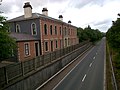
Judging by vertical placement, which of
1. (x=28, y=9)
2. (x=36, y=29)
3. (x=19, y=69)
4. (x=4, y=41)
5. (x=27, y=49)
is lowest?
(x=19, y=69)

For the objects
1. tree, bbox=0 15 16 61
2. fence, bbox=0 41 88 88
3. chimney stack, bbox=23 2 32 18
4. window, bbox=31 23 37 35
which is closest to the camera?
tree, bbox=0 15 16 61

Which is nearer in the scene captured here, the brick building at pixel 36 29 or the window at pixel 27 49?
the window at pixel 27 49

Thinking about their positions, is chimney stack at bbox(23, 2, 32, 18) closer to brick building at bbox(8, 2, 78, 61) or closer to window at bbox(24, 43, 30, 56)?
brick building at bbox(8, 2, 78, 61)

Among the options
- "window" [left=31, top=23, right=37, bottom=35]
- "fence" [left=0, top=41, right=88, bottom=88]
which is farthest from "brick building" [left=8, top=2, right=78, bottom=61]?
"fence" [left=0, top=41, right=88, bottom=88]

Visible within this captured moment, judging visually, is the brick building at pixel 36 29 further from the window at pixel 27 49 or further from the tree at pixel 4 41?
the tree at pixel 4 41

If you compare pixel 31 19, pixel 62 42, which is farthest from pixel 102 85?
pixel 62 42

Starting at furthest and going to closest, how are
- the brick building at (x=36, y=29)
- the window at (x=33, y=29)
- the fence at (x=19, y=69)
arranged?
the window at (x=33, y=29) → the brick building at (x=36, y=29) → the fence at (x=19, y=69)

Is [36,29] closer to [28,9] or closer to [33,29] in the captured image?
[33,29]

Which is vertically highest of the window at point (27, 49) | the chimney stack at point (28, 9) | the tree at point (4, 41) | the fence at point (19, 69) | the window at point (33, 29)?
the chimney stack at point (28, 9)

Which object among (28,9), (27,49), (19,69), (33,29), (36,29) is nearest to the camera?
(19,69)

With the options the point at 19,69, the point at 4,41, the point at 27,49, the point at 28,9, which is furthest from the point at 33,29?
the point at 4,41

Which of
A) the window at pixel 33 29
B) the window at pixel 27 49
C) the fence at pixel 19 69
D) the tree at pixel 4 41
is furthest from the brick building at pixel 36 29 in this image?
the tree at pixel 4 41

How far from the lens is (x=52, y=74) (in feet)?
82.8

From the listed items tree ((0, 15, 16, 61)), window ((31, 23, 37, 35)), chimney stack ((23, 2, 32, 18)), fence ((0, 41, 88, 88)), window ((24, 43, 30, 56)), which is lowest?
fence ((0, 41, 88, 88))
